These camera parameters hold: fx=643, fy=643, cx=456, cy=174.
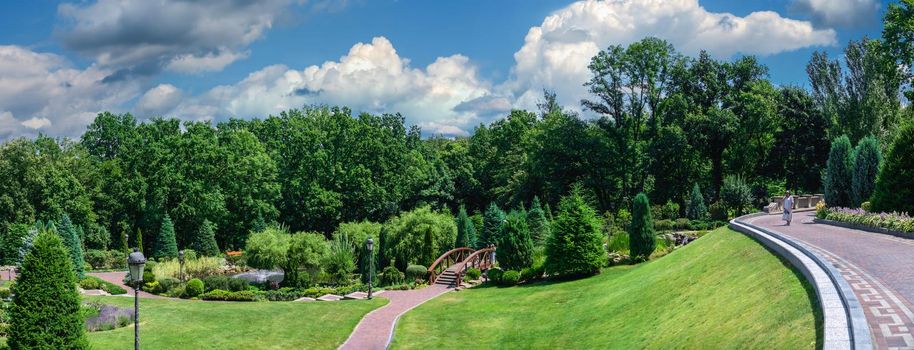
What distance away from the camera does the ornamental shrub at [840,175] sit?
113ft

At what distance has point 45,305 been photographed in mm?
14391

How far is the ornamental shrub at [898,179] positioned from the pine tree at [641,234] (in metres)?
9.22

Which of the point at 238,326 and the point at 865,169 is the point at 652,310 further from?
the point at 865,169

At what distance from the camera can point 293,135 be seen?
190 ft

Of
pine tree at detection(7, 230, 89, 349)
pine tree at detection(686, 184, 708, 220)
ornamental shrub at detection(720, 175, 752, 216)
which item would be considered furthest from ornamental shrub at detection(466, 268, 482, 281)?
ornamental shrub at detection(720, 175, 752, 216)

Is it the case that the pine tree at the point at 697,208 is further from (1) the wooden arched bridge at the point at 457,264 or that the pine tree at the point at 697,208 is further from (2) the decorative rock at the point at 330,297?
(2) the decorative rock at the point at 330,297

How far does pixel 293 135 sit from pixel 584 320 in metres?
43.5

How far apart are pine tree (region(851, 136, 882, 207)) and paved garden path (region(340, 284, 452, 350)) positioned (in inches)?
837

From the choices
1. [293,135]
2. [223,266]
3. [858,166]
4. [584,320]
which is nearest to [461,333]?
[584,320]

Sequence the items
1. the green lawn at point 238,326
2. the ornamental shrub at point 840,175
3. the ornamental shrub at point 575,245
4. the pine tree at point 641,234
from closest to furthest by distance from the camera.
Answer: the green lawn at point 238,326
the ornamental shrub at point 575,245
the pine tree at point 641,234
the ornamental shrub at point 840,175

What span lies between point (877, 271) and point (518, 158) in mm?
47688

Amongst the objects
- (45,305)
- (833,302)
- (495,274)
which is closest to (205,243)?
(495,274)

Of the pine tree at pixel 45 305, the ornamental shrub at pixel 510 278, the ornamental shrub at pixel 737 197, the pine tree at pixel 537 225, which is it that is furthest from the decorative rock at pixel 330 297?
the ornamental shrub at pixel 737 197

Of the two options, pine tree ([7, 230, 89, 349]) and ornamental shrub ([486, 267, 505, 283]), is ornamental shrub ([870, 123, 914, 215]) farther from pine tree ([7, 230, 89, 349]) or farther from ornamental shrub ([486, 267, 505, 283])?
pine tree ([7, 230, 89, 349])
